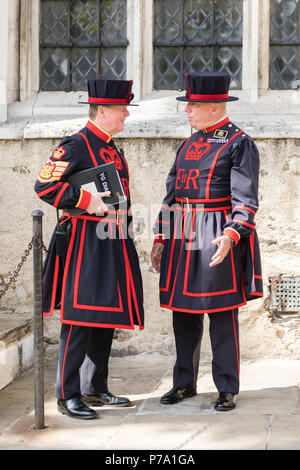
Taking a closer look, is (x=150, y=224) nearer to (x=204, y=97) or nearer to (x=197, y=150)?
(x=197, y=150)

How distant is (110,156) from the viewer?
409 centimetres

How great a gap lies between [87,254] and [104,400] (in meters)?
0.89

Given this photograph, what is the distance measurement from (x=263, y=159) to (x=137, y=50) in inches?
49.7

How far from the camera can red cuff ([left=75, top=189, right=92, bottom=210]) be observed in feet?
12.8

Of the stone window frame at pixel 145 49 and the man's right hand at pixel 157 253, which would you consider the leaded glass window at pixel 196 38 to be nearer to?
the stone window frame at pixel 145 49

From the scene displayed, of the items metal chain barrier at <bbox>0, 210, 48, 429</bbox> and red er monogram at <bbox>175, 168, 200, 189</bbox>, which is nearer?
metal chain barrier at <bbox>0, 210, 48, 429</bbox>

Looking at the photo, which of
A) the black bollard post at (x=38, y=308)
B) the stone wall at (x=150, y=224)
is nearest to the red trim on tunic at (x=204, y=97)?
the black bollard post at (x=38, y=308)

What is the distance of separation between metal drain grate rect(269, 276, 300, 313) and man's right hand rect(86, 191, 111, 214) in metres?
1.82

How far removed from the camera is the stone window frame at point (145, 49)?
5512mm

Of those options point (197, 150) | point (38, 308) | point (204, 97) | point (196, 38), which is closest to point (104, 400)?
point (38, 308)

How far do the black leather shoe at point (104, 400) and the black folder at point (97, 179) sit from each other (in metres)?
1.09

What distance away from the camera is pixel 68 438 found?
12.2ft

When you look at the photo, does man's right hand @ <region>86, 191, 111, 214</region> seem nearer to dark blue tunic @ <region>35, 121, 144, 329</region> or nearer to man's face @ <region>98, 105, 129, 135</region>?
dark blue tunic @ <region>35, 121, 144, 329</region>

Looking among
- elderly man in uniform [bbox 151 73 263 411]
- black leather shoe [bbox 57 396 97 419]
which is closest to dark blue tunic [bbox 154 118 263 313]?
elderly man in uniform [bbox 151 73 263 411]
